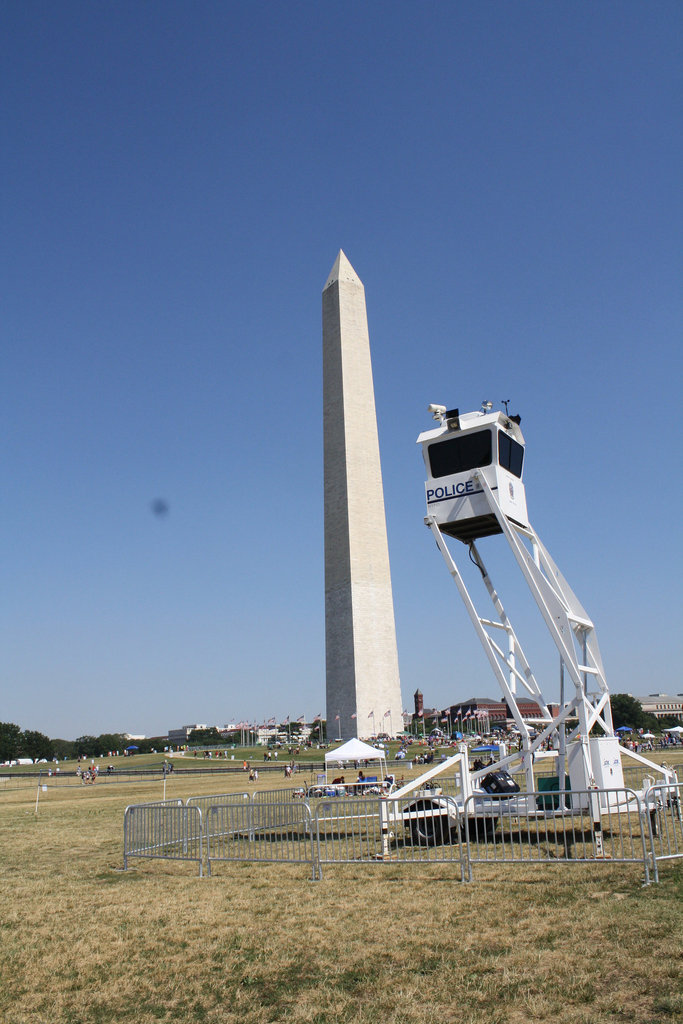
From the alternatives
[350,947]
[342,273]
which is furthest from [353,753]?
[342,273]

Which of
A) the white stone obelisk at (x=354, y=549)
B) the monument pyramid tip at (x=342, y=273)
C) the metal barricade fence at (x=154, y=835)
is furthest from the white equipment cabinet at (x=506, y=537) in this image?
the monument pyramid tip at (x=342, y=273)

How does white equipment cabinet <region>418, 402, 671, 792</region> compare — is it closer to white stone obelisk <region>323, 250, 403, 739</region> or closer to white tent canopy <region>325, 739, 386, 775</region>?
white tent canopy <region>325, 739, 386, 775</region>

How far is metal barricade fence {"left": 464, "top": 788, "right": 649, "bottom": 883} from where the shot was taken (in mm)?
10266

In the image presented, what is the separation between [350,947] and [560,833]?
763 cm

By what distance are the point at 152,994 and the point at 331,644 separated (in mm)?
59881

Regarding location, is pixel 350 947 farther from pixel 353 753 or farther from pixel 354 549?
pixel 354 549

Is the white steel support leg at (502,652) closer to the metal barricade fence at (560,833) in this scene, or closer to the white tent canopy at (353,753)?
the metal barricade fence at (560,833)

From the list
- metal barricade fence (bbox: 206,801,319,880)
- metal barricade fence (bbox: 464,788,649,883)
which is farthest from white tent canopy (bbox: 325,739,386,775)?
metal barricade fence (bbox: 464,788,649,883)

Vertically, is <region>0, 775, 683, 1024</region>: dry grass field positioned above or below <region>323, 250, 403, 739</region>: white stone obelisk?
below

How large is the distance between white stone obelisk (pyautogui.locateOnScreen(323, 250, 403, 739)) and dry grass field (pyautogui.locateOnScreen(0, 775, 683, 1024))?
51938 mm

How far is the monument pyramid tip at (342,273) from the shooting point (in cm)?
6944

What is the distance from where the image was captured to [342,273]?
69625mm

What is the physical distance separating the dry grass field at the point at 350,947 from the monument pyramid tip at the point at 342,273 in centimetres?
6257

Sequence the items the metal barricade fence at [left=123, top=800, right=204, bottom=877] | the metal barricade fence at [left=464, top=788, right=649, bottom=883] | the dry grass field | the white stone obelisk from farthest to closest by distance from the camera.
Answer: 1. the white stone obelisk
2. the metal barricade fence at [left=123, top=800, right=204, bottom=877]
3. the metal barricade fence at [left=464, top=788, right=649, bottom=883]
4. the dry grass field
